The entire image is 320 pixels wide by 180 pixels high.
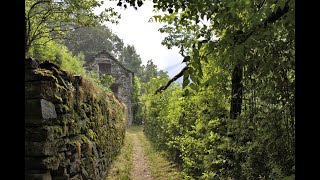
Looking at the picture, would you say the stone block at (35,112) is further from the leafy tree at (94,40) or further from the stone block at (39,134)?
the leafy tree at (94,40)

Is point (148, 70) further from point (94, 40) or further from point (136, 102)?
point (136, 102)

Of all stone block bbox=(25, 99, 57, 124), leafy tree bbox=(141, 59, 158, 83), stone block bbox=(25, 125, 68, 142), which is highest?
leafy tree bbox=(141, 59, 158, 83)

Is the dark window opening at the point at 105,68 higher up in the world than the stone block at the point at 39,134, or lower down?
higher up

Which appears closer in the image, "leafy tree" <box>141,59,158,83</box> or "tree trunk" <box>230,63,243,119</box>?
"tree trunk" <box>230,63,243,119</box>

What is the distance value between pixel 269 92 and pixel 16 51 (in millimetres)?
3280

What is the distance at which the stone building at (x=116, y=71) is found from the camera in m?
32.4

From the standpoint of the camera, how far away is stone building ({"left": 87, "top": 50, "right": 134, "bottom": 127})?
106ft

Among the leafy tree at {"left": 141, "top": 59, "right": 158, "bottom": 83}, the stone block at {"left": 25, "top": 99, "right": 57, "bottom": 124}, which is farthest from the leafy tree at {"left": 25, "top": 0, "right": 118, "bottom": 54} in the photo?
the leafy tree at {"left": 141, "top": 59, "right": 158, "bottom": 83}

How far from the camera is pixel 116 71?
110 feet

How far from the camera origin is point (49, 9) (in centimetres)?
790

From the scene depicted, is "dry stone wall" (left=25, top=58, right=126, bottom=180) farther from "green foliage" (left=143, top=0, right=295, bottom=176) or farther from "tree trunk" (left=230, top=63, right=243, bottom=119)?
"tree trunk" (left=230, top=63, right=243, bottom=119)

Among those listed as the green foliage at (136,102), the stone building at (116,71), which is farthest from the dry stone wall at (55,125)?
the green foliage at (136,102)

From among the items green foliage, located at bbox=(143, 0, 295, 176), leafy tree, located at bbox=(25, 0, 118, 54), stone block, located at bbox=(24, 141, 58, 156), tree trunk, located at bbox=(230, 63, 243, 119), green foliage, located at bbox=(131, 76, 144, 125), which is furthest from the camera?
green foliage, located at bbox=(131, 76, 144, 125)

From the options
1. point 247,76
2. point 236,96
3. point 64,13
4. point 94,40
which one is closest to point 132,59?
point 94,40
